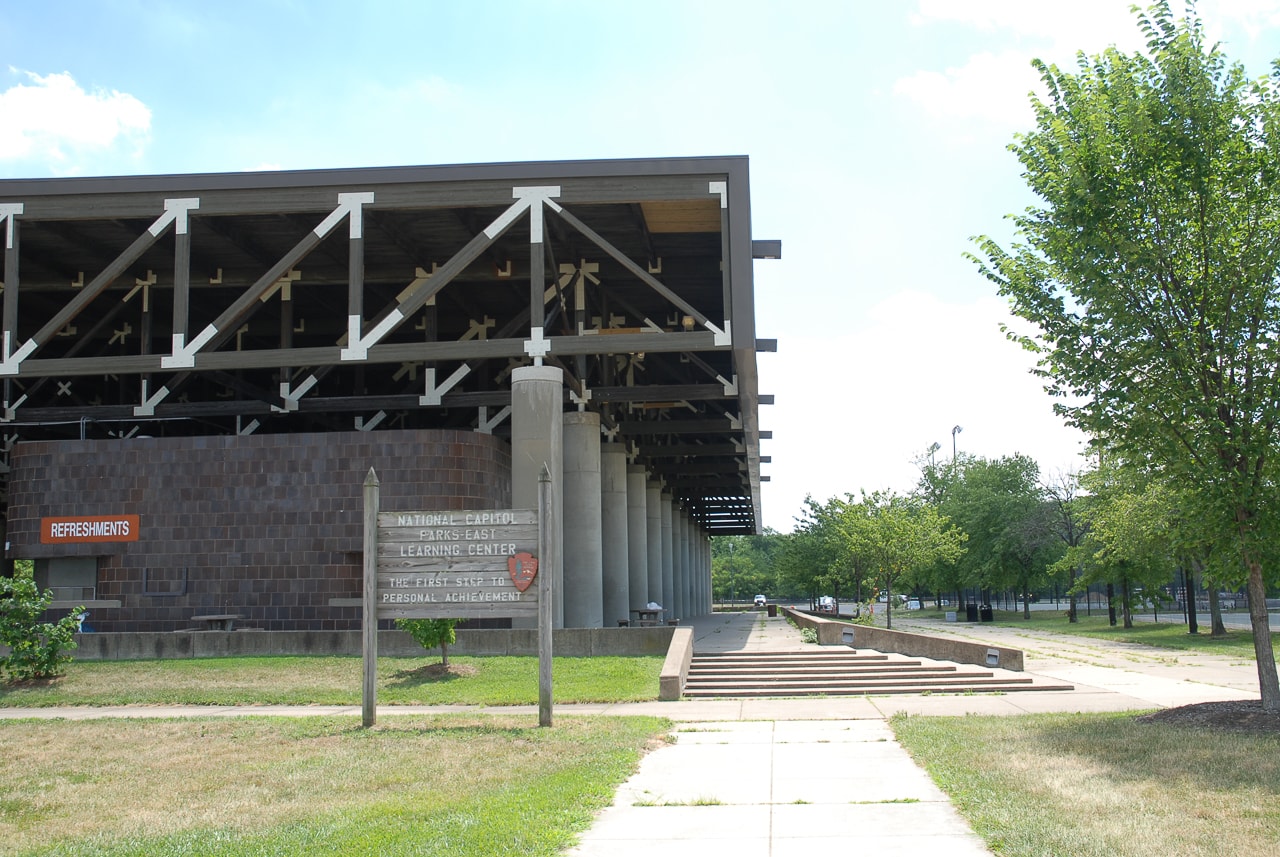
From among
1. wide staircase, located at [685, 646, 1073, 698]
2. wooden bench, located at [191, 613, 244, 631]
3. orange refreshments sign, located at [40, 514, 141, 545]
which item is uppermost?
orange refreshments sign, located at [40, 514, 141, 545]

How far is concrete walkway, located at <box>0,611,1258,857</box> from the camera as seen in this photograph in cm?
784

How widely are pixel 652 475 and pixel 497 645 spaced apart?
98.4 feet

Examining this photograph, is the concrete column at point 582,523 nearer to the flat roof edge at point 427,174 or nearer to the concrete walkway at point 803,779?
the flat roof edge at point 427,174

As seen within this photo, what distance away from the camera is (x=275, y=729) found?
13.8 metres

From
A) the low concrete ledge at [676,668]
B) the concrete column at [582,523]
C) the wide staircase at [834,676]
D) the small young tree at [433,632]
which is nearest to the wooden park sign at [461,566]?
the low concrete ledge at [676,668]

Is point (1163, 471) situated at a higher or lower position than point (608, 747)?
higher

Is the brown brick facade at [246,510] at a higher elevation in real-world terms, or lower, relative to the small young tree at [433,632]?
higher

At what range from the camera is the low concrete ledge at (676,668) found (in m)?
17.7

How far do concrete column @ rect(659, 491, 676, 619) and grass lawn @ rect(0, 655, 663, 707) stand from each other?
32867 millimetres

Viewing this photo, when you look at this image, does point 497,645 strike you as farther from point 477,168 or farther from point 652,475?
point 652,475

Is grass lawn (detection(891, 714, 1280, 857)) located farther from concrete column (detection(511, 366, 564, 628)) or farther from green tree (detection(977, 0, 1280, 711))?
concrete column (detection(511, 366, 564, 628))

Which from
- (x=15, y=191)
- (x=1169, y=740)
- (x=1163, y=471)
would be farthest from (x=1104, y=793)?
(x=15, y=191)

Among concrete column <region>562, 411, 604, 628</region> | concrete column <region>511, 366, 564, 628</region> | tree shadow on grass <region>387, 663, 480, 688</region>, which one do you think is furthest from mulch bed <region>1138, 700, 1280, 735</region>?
concrete column <region>562, 411, 604, 628</region>

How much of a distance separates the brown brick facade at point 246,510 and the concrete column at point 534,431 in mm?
2655
